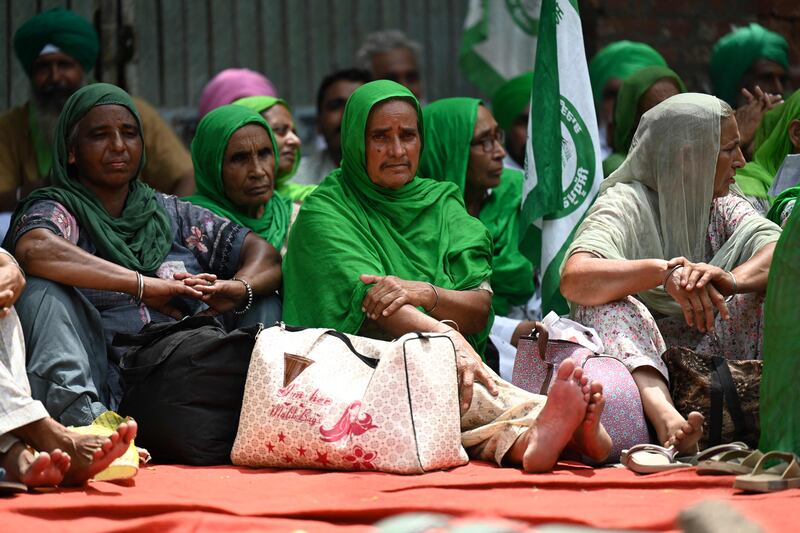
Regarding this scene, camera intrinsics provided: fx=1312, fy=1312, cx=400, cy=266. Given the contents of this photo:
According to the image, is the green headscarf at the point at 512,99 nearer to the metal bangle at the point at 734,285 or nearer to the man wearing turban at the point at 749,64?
the man wearing turban at the point at 749,64

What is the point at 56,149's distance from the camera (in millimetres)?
5125

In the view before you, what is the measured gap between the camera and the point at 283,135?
6.68m

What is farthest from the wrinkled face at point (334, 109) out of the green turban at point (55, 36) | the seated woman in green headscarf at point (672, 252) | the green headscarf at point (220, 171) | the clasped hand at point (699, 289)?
the clasped hand at point (699, 289)

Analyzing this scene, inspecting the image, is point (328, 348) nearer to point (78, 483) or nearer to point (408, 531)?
point (78, 483)

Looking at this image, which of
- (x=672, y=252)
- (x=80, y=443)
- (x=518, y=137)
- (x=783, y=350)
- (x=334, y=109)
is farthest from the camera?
(x=518, y=137)

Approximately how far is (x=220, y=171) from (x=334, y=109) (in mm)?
1481

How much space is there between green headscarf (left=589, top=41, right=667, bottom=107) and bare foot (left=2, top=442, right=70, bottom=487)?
14.9 ft

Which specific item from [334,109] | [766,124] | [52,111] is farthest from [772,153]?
[52,111]

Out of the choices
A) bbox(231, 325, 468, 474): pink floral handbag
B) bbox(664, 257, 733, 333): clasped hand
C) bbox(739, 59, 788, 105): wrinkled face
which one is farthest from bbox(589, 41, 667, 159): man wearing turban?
bbox(231, 325, 468, 474): pink floral handbag

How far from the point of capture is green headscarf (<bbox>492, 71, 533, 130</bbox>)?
741 centimetres

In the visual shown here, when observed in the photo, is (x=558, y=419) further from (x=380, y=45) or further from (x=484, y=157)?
(x=380, y=45)

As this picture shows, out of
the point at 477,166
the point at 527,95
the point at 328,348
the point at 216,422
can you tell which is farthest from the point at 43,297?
the point at 527,95

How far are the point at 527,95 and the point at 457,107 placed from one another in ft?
4.34

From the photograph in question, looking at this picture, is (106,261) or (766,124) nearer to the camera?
(106,261)
